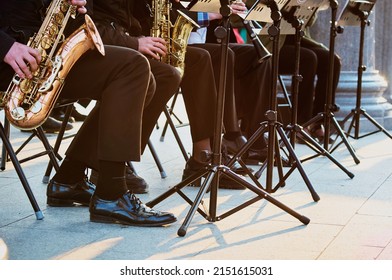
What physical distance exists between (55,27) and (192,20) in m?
1.19

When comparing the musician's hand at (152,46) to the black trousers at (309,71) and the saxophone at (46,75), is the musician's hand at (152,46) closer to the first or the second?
the saxophone at (46,75)

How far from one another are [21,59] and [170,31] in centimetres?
142

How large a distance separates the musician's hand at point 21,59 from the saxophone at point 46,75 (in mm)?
122

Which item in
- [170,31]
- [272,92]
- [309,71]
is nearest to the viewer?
[272,92]

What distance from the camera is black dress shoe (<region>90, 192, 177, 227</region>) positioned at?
4.12 m

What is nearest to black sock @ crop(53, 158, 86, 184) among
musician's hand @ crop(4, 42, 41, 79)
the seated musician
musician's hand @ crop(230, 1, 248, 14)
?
the seated musician

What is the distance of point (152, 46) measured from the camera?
484 cm

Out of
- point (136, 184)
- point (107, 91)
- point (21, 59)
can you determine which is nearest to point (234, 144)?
point (136, 184)

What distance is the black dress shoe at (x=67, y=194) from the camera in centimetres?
455

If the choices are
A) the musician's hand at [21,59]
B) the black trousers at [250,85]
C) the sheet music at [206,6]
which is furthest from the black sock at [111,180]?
the black trousers at [250,85]

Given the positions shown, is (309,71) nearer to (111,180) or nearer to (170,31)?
(170,31)
